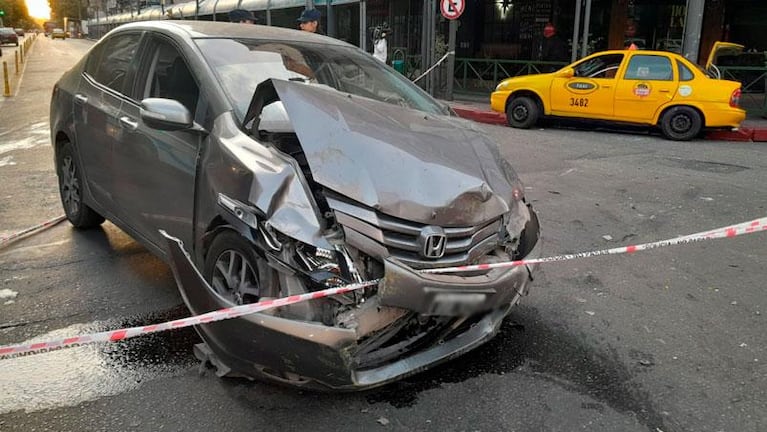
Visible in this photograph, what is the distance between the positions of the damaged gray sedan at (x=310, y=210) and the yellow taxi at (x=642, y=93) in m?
8.50

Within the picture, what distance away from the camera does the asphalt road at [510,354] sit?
2.86m

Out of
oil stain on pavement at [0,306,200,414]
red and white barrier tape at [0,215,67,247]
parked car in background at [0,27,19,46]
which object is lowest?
oil stain on pavement at [0,306,200,414]

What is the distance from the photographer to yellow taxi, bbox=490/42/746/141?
35.3 feet

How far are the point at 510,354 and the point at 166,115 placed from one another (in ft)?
7.42

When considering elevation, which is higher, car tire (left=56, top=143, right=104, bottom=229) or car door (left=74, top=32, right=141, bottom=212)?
car door (left=74, top=32, right=141, bottom=212)

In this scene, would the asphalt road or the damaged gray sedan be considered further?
the asphalt road

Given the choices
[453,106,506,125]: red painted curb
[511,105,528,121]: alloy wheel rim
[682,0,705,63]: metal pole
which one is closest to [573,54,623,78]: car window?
[511,105,528,121]: alloy wheel rim

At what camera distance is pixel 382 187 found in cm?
279

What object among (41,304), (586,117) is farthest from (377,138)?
(586,117)

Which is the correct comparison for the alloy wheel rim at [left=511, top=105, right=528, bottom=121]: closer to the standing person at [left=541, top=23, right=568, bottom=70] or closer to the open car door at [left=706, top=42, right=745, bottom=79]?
the open car door at [left=706, top=42, right=745, bottom=79]

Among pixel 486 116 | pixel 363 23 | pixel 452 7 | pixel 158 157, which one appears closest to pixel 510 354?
pixel 158 157

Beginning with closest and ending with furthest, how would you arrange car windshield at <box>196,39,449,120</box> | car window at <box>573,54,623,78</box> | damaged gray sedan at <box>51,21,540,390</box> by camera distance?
damaged gray sedan at <box>51,21,540,390</box> < car windshield at <box>196,39,449,120</box> < car window at <box>573,54,623,78</box>

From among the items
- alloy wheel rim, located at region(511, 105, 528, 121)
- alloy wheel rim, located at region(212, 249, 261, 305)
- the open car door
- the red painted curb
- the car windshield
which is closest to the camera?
alloy wheel rim, located at region(212, 249, 261, 305)

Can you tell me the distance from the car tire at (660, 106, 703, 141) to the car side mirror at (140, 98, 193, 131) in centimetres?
1007
